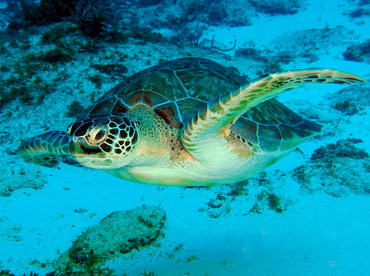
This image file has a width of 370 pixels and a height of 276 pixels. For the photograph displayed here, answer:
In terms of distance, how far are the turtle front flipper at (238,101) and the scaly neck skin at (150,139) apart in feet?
1.02

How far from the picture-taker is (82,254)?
7.53ft

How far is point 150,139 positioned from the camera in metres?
2.05

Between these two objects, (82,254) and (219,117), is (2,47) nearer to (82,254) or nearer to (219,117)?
(82,254)

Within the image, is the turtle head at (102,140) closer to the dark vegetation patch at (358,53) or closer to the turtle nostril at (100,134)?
the turtle nostril at (100,134)

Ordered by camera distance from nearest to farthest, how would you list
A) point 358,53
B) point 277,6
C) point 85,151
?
point 85,151
point 358,53
point 277,6

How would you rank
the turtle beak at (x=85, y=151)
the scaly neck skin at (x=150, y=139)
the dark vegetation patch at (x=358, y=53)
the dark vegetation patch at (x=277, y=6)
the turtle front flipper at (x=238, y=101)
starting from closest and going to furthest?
the turtle front flipper at (x=238, y=101) → the turtle beak at (x=85, y=151) → the scaly neck skin at (x=150, y=139) → the dark vegetation patch at (x=358, y=53) → the dark vegetation patch at (x=277, y=6)

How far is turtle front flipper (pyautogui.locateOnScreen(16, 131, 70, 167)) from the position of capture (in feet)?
7.89

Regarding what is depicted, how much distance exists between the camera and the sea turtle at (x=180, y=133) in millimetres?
1661

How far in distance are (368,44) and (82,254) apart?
991 centimetres

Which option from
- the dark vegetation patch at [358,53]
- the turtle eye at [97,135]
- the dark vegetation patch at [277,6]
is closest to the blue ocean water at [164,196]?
the turtle eye at [97,135]

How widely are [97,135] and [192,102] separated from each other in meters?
0.98

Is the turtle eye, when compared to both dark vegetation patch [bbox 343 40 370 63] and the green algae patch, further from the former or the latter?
dark vegetation patch [bbox 343 40 370 63]

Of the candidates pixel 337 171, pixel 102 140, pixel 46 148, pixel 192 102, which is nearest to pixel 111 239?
pixel 46 148

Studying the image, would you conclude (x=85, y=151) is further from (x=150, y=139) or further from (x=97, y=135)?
(x=150, y=139)
